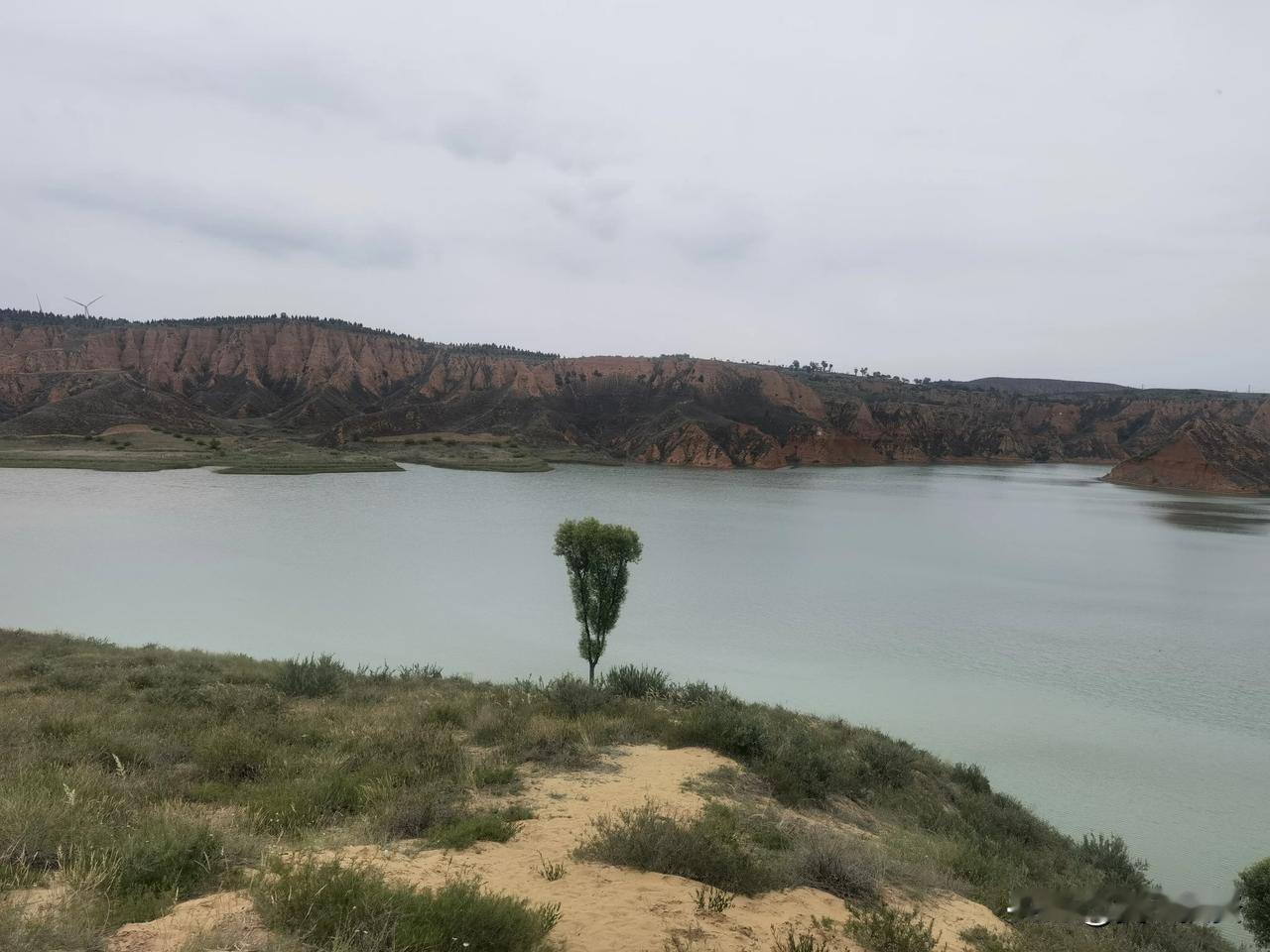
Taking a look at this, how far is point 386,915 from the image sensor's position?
3383 millimetres

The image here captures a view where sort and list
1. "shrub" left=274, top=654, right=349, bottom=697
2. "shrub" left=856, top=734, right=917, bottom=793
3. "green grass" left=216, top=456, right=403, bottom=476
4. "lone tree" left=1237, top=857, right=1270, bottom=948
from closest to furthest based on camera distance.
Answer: "lone tree" left=1237, top=857, right=1270, bottom=948
"shrub" left=856, top=734, right=917, bottom=793
"shrub" left=274, top=654, right=349, bottom=697
"green grass" left=216, top=456, right=403, bottom=476

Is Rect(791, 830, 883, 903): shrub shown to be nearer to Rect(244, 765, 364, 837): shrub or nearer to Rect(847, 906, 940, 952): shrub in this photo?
Rect(847, 906, 940, 952): shrub

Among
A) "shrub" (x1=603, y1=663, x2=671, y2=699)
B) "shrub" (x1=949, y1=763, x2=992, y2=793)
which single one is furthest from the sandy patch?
"shrub" (x1=949, y1=763, x2=992, y2=793)

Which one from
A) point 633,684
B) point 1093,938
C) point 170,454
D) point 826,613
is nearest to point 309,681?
point 633,684

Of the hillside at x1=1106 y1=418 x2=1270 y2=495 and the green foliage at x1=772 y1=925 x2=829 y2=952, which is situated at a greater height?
the hillside at x1=1106 y1=418 x2=1270 y2=495

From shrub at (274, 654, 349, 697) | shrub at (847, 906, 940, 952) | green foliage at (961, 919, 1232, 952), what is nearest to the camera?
shrub at (847, 906, 940, 952)

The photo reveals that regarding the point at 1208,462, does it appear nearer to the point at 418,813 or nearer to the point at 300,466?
the point at 300,466

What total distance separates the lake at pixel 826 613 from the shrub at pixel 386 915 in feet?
28.1

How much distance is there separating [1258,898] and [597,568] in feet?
39.5

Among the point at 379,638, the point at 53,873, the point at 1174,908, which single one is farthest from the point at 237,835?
the point at 379,638

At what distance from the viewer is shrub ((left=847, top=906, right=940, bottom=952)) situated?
4207 mm

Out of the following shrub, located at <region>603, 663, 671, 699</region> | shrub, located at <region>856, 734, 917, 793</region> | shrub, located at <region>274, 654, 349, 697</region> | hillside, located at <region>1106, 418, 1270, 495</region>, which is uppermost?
hillside, located at <region>1106, 418, 1270, 495</region>

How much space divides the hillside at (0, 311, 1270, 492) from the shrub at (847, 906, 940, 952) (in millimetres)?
84285

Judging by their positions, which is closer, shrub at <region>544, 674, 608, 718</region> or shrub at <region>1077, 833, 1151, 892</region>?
shrub at <region>1077, 833, 1151, 892</region>
